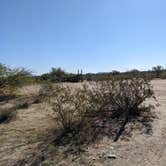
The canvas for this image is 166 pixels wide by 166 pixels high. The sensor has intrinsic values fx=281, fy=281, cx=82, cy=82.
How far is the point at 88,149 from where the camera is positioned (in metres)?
6.21

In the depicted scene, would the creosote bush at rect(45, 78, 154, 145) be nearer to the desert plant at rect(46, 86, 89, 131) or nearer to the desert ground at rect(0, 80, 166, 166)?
the desert plant at rect(46, 86, 89, 131)

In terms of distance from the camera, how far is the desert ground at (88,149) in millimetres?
5555

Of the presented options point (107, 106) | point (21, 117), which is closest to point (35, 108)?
point (21, 117)

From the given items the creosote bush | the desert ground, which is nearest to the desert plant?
the creosote bush

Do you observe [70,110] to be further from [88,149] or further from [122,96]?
[122,96]

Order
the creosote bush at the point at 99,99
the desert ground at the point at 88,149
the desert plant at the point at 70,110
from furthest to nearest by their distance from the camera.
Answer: the creosote bush at the point at 99,99 < the desert plant at the point at 70,110 < the desert ground at the point at 88,149

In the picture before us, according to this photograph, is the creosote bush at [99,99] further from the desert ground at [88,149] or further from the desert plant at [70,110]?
the desert ground at [88,149]

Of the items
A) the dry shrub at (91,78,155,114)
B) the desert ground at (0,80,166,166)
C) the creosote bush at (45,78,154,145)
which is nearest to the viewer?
the desert ground at (0,80,166,166)

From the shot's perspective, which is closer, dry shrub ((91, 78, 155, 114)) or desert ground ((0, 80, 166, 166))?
desert ground ((0, 80, 166, 166))

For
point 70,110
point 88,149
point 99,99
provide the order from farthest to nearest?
point 99,99 < point 70,110 < point 88,149

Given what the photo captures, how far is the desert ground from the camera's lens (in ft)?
18.2

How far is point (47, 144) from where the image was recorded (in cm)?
665

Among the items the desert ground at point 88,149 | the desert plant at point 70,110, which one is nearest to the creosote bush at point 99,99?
the desert plant at point 70,110

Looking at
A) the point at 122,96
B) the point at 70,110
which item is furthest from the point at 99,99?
the point at 70,110
